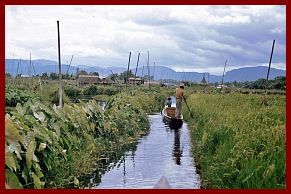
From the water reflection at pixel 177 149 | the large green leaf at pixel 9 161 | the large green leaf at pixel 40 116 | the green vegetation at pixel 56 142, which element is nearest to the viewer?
the large green leaf at pixel 9 161

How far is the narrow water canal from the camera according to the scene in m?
9.08

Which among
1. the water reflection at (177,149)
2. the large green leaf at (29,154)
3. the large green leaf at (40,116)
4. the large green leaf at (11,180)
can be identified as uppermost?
the large green leaf at (40,116)

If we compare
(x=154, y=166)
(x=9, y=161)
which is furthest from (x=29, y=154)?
(x=154, y=166)

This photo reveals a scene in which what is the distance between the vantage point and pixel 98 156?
11.4 m

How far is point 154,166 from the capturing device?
1072 cm

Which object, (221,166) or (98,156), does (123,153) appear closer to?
(98,156)

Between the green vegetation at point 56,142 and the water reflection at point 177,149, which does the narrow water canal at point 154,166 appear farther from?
the green vegetation at point 56,142

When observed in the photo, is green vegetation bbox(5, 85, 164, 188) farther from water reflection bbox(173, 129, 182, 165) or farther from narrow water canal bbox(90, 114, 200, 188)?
water reflection bbox(173, 129, 182, 165)

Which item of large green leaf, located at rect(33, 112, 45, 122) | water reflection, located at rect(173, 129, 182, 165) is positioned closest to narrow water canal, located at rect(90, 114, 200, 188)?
water reflection, located at rect(173, 129, 182, 165)

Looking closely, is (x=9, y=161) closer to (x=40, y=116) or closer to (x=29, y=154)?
(x=29, y=154)

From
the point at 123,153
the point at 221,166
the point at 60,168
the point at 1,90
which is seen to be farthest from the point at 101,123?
the point at 1,90

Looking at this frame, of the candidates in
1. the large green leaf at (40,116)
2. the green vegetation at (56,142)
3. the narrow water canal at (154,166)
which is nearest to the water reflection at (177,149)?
the narrow water canal at (154,166)

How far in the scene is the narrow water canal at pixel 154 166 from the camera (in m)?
9.08

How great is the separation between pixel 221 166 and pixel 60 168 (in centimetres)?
314
